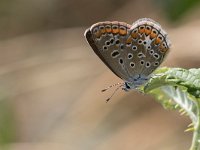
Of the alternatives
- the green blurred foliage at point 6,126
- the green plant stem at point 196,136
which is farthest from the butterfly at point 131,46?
the green blurred foliage at point 6,126

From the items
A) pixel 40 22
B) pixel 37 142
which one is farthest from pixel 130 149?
pixel 40 22

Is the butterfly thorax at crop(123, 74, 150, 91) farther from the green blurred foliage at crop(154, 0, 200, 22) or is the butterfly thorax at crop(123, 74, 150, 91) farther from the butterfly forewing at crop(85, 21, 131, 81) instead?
the green blurred foliage at crop(154, 0, 200, 22)

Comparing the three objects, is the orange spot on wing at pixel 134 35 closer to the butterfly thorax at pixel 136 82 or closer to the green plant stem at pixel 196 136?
the butterfly thorax at pixel 136 82

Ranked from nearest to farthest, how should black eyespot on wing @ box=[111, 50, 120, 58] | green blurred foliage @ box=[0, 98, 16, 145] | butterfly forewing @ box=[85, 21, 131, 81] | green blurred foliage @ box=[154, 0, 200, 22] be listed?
butterfly forewing @ box=[85, 21, 131, 81] < black eyespot on wing @ box=[111, 50, 120, 58] < green blurred foliage @ box=[0, 98, 16, 145] < green blurred foliage @ box=[154, 0, 200, 22]

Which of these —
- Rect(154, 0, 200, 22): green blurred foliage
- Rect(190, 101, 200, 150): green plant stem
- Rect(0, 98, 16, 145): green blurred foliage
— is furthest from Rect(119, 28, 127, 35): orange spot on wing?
Rect(154, 0, 200, 22): green blurred foliage

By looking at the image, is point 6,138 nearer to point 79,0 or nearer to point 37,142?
point 37,142

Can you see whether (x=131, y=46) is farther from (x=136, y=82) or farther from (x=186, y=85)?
(x=186, y=85)
